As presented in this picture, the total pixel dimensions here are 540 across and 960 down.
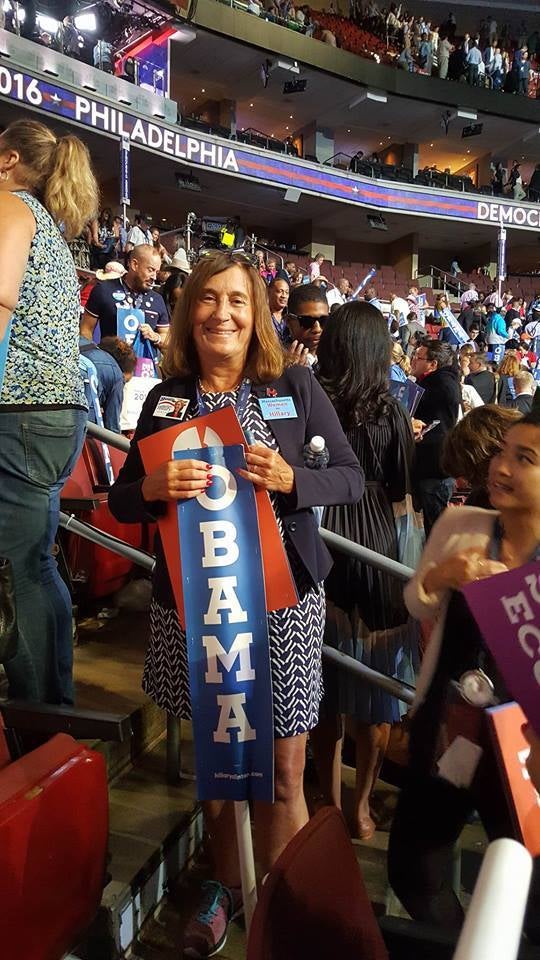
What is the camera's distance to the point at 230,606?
1421 mm

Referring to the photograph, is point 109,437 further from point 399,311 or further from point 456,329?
point 399,311

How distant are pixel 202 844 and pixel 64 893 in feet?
2.91

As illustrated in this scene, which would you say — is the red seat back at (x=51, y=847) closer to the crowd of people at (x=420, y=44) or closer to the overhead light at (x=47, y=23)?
the overhead light at (x=47, y=23)

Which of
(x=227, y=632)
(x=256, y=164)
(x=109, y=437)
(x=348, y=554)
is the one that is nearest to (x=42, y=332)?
(x=109, y=437)

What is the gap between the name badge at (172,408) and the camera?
1569mm

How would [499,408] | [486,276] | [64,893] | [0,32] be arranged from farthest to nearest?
[486,276], [0,32], [499,408], [64,893]

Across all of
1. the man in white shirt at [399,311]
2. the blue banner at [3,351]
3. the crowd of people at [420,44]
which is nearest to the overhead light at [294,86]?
the crowd of people at [420,44]

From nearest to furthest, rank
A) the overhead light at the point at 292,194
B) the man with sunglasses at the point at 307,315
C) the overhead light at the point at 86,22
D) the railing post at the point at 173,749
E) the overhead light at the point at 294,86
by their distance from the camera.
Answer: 1. the railing post at the point at 173,749
2. the man with sunglasses at the point at 307,315
3. the overhead light at the point at 86,22
4. the overhead light at the point at 292,194
5. the overhead light at the point at 294,86

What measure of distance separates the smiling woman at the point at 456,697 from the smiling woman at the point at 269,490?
0.34 metres

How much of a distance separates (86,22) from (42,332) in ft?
57.6

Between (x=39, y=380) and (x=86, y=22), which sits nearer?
(x=39, y=380)

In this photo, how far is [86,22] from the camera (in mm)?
15711

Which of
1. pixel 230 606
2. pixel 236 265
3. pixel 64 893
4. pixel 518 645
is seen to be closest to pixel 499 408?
pixel 236 265

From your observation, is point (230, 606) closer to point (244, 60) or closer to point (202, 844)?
point (202, 844)
